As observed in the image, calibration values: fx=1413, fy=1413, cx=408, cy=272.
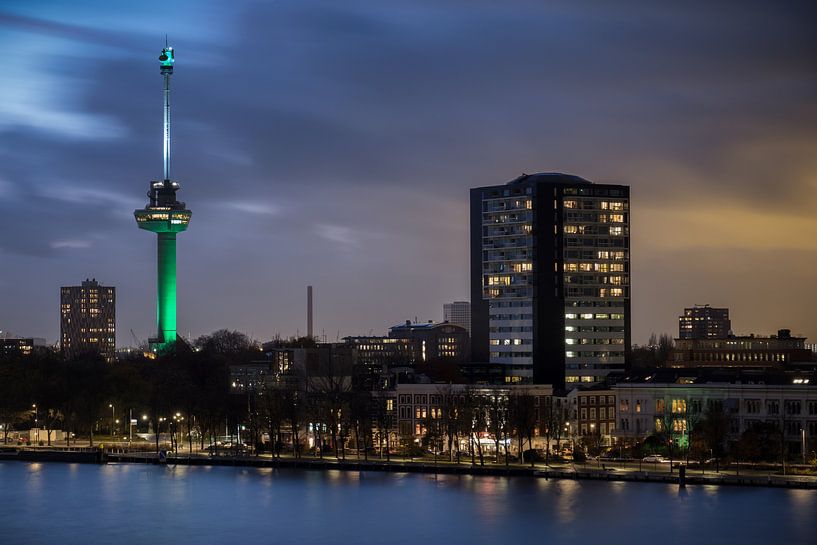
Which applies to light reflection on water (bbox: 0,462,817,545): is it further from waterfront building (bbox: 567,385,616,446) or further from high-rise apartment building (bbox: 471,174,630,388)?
high-rise apartment building (bbox: 471,174,630,388)

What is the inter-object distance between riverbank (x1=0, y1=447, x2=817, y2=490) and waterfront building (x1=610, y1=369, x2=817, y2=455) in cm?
602

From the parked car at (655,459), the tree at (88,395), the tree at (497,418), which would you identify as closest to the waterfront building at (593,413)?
the tree at (497,418)

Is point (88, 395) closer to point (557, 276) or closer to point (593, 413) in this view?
point (557, 276)

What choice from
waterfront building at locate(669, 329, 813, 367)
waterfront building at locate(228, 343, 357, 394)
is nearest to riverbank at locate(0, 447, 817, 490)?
waterfront building at locate(228, 343, 357, 394)

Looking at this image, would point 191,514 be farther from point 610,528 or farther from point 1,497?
point 610,528

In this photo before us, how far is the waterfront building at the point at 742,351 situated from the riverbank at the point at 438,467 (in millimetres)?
58420

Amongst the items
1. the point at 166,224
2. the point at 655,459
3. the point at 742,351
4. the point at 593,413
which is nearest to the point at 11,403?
the point at 593,413

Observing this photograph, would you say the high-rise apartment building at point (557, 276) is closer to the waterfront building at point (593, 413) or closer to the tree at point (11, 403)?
the waterfront building at point (593, 413)

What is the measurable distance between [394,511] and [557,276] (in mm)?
43593

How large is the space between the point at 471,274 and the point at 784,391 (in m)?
35.3

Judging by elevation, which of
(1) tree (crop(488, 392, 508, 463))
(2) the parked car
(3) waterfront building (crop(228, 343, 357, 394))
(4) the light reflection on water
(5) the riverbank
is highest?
(3) waterfront building (crop(228, 343, 357, 394))

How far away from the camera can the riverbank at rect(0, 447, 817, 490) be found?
233 feet

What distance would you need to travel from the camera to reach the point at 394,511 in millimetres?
65312

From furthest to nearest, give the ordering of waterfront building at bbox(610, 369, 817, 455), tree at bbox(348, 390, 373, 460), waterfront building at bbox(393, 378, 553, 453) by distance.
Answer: tree at bbox(348, 390, 373, 460), waterfront building at bbox(393, 378, 553, 453), waterfront building at bbox(610, 369, 817, 455)
